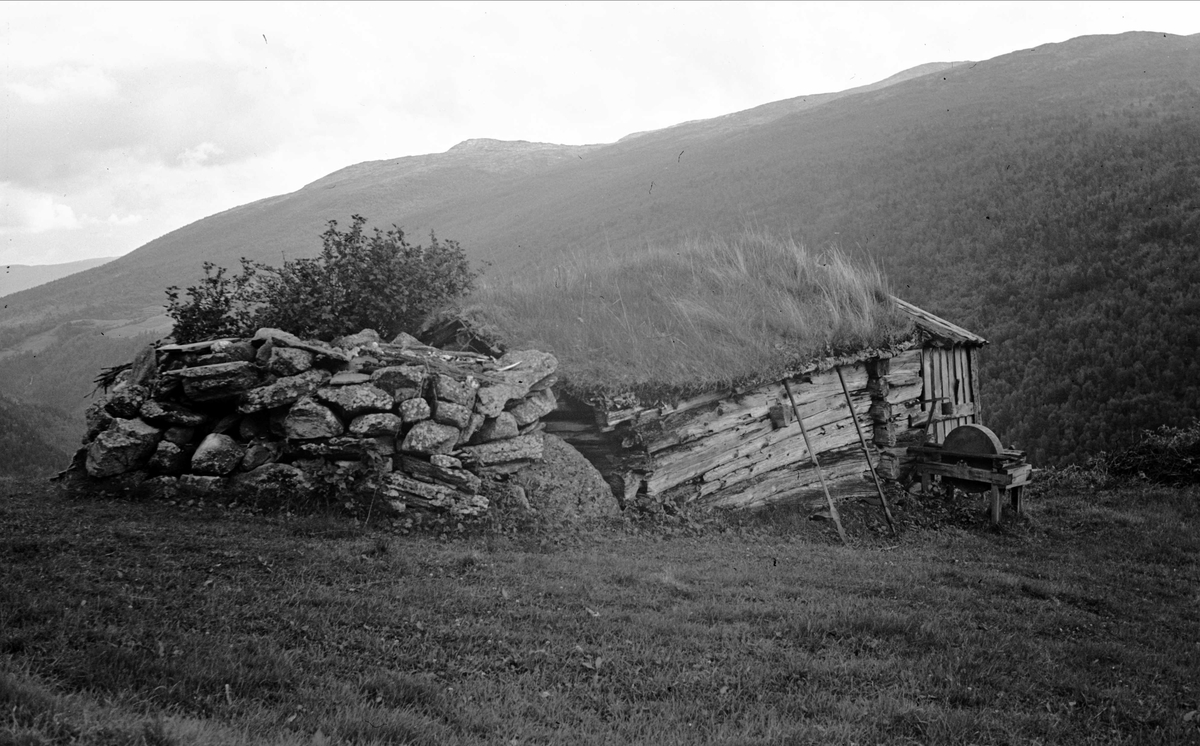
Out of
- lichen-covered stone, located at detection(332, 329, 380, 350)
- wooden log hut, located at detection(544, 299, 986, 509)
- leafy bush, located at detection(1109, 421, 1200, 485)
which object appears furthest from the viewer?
leafy bush, located at detection(1109, 421, 1200, 485)

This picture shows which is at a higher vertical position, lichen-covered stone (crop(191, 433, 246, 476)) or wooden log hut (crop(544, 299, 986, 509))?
lichen-covered stone (crop(191, 433, 246, 476))

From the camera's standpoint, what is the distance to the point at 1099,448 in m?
20.9

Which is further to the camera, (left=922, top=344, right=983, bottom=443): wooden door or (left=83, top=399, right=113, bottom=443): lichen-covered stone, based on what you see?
(left=922, top=344, right=983, bottom=443): wooden door

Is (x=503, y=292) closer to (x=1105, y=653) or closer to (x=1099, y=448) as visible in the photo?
(x=1105, y=653)

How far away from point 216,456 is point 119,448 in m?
1.43

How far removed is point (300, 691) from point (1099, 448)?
2318 cm

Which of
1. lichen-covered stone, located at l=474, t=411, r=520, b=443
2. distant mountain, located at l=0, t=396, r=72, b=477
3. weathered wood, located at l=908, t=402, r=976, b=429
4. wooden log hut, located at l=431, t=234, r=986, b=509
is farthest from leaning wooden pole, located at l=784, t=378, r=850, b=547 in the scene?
distant mountain, located at l=0, t=396, r=72, b=477

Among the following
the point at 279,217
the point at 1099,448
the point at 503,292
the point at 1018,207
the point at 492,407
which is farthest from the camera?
the point at 279,217

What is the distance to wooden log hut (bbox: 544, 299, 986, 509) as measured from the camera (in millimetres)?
12617

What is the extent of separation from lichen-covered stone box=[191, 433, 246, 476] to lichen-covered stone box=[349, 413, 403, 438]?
1801 mm

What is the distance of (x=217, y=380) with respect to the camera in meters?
10.9

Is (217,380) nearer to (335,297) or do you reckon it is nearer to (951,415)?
(335,297)

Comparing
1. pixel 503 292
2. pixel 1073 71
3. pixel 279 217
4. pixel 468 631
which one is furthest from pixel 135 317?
pixel 1073 71

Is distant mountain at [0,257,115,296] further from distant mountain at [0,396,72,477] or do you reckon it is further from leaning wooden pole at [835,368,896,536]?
leaning wooden pole at [835,368,896,536]
